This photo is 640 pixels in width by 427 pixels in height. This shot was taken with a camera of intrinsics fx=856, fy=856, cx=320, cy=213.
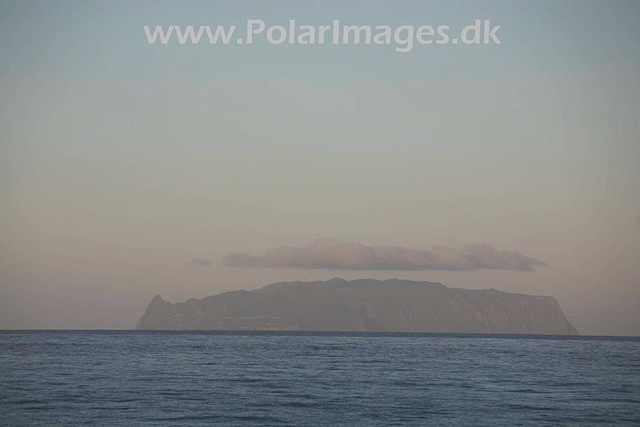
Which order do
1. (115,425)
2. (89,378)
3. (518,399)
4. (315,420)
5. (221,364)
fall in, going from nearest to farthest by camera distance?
(115,425) → (315,420) → (518,399) → (89,378) → (221,364)

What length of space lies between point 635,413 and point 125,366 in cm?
3834

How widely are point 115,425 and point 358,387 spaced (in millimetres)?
18964

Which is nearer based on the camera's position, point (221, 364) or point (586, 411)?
point (586, 411)

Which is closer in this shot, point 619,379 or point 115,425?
point 115,425

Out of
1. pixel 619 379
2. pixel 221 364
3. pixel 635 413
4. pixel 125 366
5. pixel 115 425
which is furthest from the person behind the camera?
pixel 221 364

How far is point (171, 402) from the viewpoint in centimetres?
3909

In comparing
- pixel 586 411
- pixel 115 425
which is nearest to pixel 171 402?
pixel 115 425

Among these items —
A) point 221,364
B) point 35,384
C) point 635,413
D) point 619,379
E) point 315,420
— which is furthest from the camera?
point 221,364

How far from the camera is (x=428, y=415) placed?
120 ft

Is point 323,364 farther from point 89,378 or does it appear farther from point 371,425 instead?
point 371,425

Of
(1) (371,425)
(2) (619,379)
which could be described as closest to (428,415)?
(1) (371,425)

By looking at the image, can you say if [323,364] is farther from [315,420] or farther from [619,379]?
[315,420]

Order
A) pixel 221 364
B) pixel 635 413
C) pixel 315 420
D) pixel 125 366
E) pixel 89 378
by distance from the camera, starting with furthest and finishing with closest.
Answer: pixel 221 364, pixel 125 366, pixel 89 378, pixel 635 413, pixel 315 420

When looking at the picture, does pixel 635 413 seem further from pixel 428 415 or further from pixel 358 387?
pixel 358 387
